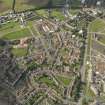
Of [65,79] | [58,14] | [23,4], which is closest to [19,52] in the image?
[65,79]

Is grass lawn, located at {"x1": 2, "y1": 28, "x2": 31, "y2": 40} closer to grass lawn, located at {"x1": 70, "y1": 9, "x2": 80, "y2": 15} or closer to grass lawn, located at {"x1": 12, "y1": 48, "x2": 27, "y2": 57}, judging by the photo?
grass lawn, located at {"x1": 12, "y1": 48, "x2": 27, "y2": 57}

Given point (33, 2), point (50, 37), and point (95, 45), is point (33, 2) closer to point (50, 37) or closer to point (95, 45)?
point (50, 37)

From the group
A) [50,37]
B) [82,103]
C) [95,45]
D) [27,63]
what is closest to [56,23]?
[50,37]

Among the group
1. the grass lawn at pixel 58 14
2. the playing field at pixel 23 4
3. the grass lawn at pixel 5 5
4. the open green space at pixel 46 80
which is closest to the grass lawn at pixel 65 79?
the open green space at pixel 46 80

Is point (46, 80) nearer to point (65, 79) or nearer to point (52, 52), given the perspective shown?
point (65, 79)

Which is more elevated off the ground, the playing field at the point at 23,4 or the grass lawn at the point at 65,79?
the playing field at the point at 23,4

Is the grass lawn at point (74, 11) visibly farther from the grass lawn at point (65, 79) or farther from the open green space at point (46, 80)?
the open green space at point (46, 80)

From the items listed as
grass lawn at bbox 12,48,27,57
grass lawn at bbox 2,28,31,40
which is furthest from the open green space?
grass lawn at bbox 2,28,31,40

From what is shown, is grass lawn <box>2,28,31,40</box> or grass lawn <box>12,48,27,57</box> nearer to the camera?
grass lawn <box>12,48,27,57</box>
